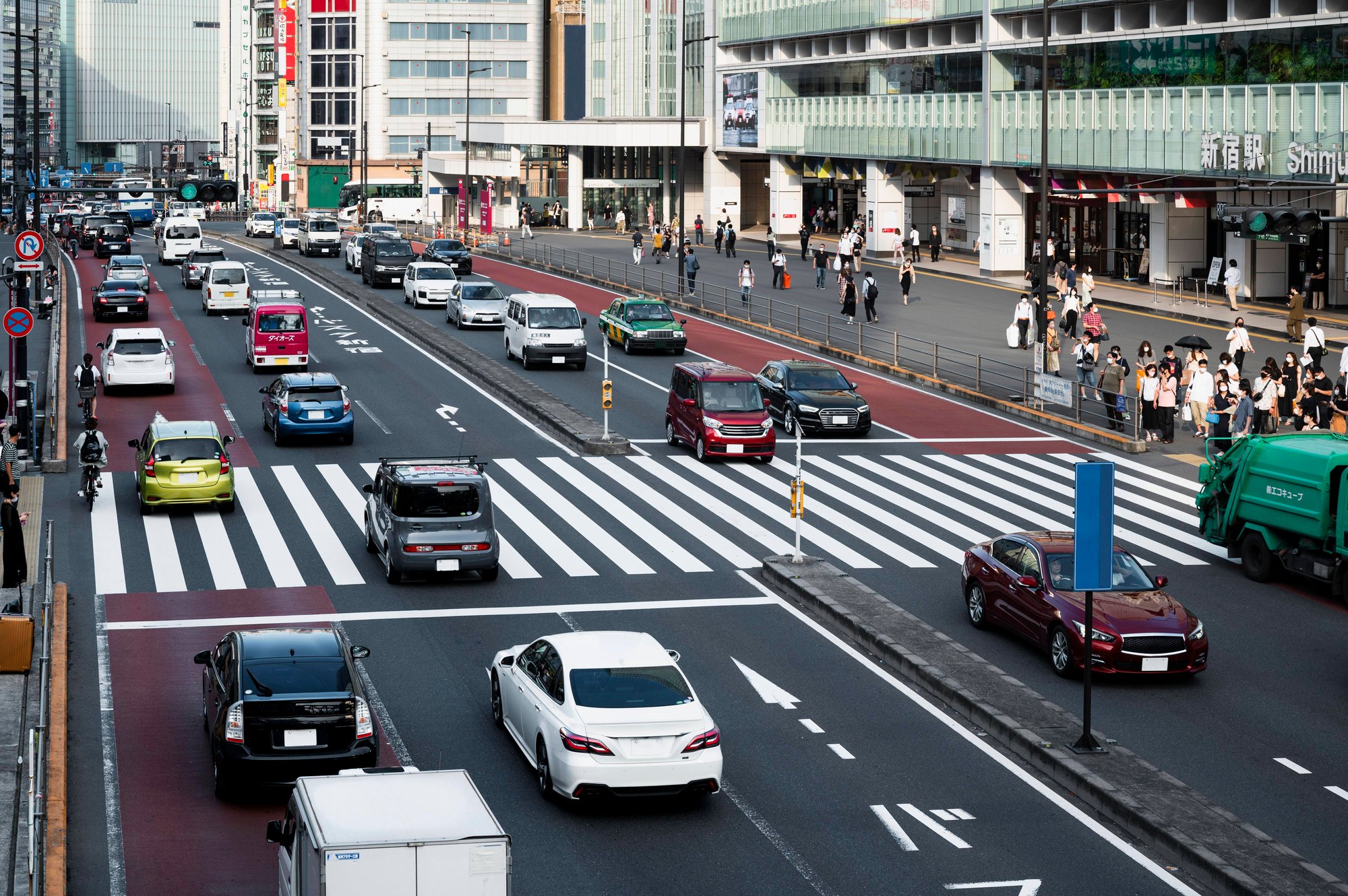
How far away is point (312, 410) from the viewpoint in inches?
1451

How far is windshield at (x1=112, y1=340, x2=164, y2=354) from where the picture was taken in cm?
4338

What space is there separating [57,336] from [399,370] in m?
11.9

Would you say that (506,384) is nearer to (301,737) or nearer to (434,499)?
(434,499)

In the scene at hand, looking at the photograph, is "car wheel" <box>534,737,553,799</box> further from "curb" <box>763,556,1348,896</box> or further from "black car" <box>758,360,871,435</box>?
"black car" <box>758,360,871,435</box>

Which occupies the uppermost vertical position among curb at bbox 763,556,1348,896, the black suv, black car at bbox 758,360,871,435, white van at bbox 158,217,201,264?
white van at bbox 158,217,201,264

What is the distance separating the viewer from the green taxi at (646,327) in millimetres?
49969

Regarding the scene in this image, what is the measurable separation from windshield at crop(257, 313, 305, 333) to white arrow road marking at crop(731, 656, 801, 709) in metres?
27.5

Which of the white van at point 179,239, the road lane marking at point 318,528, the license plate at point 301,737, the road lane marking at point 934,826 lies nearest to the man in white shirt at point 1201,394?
the road lane marking at point 318,528

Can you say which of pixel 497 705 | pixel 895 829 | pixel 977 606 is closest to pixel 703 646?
pixel 977 606

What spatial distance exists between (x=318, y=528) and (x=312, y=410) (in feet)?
23.8

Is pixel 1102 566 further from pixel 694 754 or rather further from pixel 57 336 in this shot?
pixel 57 336

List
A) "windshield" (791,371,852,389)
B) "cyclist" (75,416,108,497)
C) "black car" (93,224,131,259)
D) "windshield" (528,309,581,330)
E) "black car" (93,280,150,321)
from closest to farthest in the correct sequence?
"cyclist" (75,416,108,497)
"windshield" (791,371,852,389)
"windshield" (528,309,581,330)
"black car" (93,280,150,321)
"black car" (93,224,131,259)

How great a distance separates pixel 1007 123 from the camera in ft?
222

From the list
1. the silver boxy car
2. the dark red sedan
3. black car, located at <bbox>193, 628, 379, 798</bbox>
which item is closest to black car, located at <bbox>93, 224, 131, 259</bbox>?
the silver boxy car
